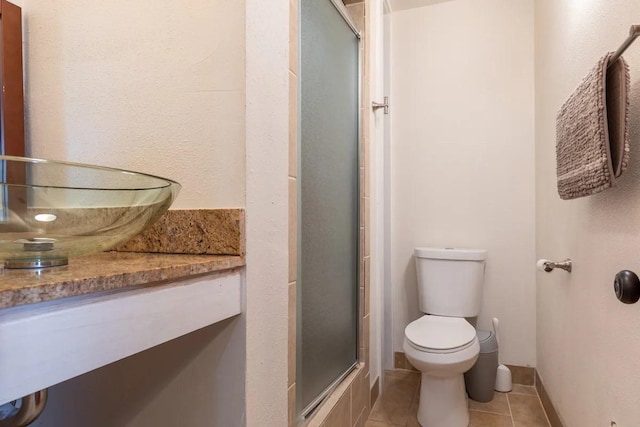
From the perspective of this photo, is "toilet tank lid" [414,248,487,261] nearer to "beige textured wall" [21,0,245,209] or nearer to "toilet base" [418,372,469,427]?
"toilet base" [418,372,469,427]

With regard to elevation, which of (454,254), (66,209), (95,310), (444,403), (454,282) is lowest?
(444,403)

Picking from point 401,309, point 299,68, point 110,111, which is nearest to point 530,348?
point 401,309

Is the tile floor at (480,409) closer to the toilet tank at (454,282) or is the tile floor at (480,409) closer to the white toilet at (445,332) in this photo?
the white toilet at (445,332)

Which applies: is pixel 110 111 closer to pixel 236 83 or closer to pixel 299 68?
pixel 236 83

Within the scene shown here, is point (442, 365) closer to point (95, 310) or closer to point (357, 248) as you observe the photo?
point (357, 248)

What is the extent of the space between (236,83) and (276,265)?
44 centimetres

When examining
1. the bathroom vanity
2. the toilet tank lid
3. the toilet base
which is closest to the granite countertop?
the bathroom vanity

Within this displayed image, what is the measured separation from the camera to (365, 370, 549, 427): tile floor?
6.00 feet

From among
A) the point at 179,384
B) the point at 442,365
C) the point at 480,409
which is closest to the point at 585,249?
the point at 442,365

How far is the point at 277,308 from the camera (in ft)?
3.10

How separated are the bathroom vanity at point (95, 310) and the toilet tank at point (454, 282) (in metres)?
1.64

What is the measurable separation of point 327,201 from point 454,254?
105 cm

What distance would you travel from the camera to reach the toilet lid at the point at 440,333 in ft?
5.52

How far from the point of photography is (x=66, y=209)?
0.64 meters
